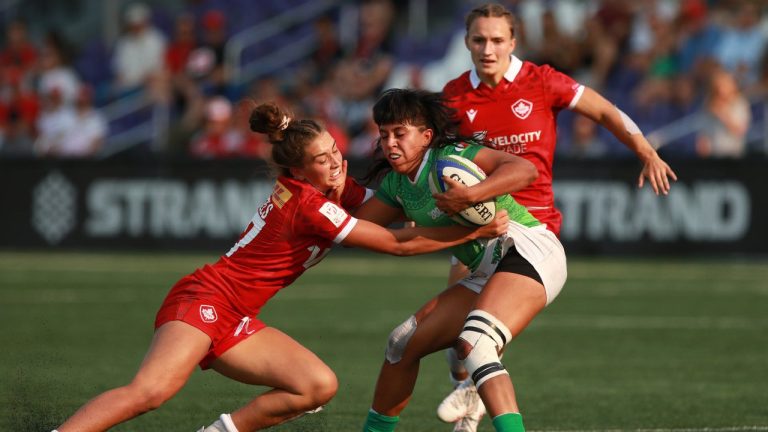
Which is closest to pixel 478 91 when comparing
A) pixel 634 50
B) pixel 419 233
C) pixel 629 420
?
pixel 419 233

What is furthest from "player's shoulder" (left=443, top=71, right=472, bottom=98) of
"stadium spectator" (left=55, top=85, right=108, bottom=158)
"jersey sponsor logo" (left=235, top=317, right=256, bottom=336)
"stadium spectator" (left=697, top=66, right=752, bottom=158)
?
"stadium spectator" (left=55, top=85, right=108, bottom=158)

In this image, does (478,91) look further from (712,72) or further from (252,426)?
(712,72)

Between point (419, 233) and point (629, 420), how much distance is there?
6.49 ft

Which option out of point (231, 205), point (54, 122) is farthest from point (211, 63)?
point (231, 205)

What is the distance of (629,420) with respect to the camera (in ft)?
24.2

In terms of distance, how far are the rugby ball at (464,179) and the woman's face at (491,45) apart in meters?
0.92

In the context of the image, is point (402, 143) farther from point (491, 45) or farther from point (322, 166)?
point (491, 45)

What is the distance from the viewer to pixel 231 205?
18.4m

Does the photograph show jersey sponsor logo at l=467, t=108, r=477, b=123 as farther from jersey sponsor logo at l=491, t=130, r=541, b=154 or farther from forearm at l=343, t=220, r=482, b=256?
forearm at l=343, t=220, r=482, b=256

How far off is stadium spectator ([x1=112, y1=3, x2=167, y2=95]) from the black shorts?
1585 cm

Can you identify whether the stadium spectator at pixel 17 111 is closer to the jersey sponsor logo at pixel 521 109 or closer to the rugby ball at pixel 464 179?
the jersey sponsor logo at pixel 521 109

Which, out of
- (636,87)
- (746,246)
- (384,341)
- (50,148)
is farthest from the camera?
(50,148)

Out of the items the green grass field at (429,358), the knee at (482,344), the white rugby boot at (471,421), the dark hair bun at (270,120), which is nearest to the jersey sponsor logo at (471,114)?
the dark hair bun at (270,120)

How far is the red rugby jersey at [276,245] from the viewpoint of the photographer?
6055 millimetres
